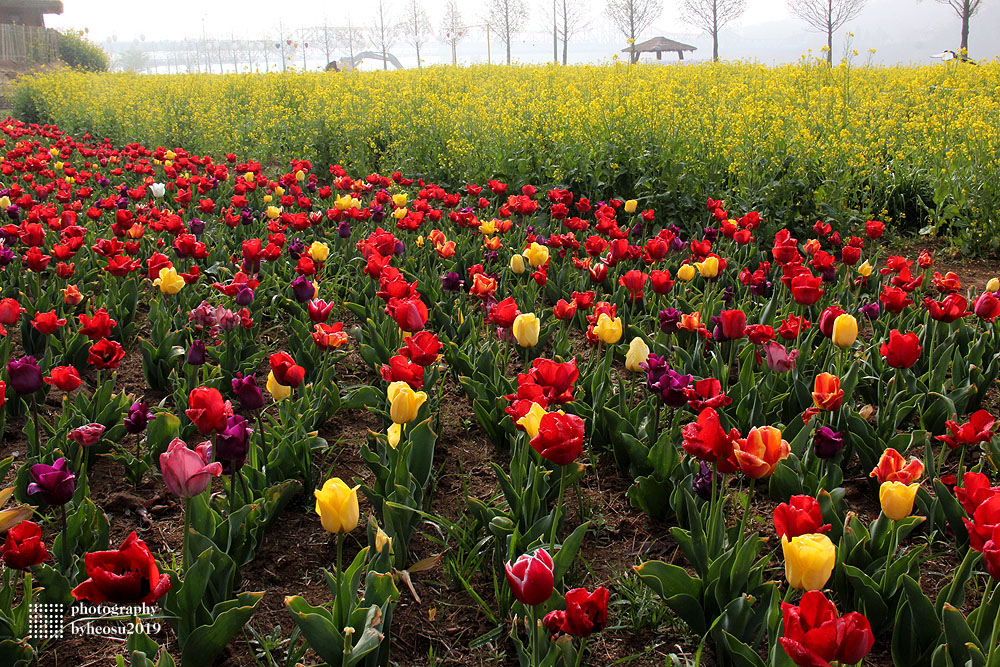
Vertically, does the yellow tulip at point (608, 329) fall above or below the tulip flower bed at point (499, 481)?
above

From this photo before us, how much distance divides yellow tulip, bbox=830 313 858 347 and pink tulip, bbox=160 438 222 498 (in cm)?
180

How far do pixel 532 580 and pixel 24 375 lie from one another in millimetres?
1490

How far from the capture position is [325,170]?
26.3 feet

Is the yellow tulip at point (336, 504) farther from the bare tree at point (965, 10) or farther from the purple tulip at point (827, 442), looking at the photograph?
the bare tree at point (965, 10)

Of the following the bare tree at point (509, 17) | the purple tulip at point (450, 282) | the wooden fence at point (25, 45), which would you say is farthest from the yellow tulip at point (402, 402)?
the bare tree at point (509, 17)

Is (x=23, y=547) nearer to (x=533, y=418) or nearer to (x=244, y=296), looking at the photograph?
(x=533, y=418)

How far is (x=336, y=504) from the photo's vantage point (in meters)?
1.38

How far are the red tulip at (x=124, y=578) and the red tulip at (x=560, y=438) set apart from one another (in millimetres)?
673

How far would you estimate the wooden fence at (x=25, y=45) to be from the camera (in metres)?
27.2

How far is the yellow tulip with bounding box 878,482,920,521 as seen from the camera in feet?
4.71

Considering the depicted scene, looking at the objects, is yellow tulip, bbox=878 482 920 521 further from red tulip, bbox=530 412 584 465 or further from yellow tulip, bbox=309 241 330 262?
yellow tulip, bbox=309 241 330 262

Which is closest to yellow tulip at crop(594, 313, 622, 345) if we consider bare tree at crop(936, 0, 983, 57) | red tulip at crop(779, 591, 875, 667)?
red tulip at crop(779, 591, 875, 667)

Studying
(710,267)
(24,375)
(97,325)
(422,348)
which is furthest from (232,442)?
(710,267)

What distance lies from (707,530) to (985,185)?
13.2 feet
